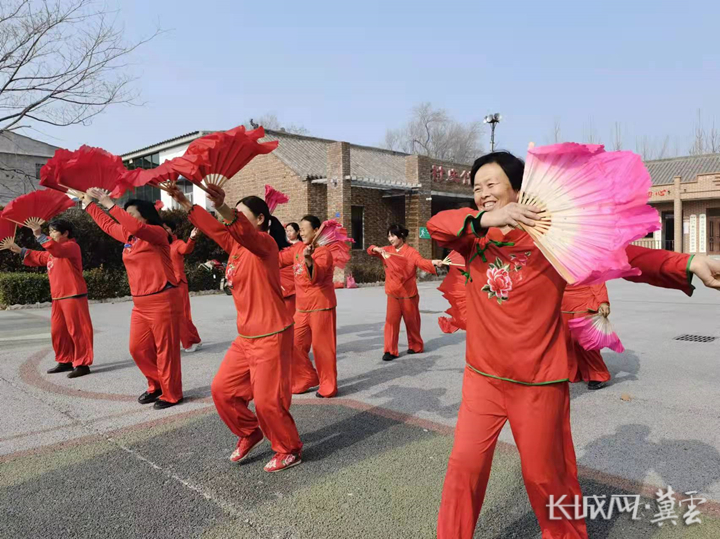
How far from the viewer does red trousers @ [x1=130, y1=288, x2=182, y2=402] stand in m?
4.93

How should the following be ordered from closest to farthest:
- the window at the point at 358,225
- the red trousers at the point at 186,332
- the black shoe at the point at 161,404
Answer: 1. the black shoe at the point at 161,404
2. the red trousers at the point at 186,332
3. the window at the point at 358,225

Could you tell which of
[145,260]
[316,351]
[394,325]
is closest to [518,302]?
[316,351]

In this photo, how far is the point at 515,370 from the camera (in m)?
2.16

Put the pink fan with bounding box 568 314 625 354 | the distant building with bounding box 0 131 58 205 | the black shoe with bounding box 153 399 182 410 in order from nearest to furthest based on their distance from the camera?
1. the pink fan with bounding box 568 314 625 354
2. the black shoe with bounding box 153 399 182 410
3. the distant building with bounding box 0 131 58 205

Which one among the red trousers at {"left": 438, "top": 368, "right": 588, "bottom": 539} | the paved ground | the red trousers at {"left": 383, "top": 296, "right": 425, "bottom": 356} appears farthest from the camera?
the red trousers at {"left": 383, "top": 296, "right": 425, "bottom": 356}

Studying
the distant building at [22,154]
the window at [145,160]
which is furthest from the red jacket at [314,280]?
the distant building at [22,154]

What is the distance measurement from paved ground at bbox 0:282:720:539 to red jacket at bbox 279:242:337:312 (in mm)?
948

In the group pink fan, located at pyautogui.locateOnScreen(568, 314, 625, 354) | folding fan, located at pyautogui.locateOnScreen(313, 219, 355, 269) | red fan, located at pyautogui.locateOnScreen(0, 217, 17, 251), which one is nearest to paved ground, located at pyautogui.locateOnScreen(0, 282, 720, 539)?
pink fan, located at pyautogui.locateOnScreen(568, 314, 625, 354)

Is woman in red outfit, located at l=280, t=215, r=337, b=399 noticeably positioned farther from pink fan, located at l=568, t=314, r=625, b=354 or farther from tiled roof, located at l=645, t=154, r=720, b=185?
tiled roof, located at l=645, t=154, r=720, b=185

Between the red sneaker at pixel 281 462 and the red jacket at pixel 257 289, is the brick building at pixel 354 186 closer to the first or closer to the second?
the red jacket at pixel 257 289

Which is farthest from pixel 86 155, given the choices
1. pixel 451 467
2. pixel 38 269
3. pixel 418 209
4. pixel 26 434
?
pixel 418 209

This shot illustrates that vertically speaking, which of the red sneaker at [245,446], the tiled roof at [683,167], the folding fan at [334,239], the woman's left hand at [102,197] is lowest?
the red sneaker at [245,446]

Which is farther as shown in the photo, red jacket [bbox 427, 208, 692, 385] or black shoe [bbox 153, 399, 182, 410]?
black shoe [bbox 153, 399, 182, 410]

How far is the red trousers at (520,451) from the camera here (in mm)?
2133
